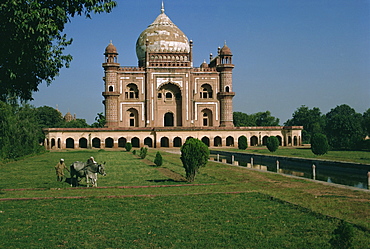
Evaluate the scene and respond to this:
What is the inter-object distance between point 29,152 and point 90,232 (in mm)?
23890

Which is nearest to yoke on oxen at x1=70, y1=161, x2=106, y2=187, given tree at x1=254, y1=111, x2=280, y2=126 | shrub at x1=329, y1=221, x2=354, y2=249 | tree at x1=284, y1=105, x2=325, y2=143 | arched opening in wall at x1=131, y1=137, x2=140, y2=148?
shrub at x1=329, y1=221, x2=354, y2=249

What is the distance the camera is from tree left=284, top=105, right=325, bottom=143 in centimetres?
6113

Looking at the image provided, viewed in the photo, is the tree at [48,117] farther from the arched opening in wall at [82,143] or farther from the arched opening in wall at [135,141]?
the arched opening in wall at [135,141]

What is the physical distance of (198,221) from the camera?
22.5 ft

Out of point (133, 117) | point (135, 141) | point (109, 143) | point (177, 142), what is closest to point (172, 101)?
point (133, 117)

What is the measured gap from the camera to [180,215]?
7324 mm

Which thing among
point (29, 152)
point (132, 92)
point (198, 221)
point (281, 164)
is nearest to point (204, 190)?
point (198, 221)

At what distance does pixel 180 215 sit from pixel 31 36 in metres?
A: 4.67

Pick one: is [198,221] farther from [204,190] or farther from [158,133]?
[158,133]

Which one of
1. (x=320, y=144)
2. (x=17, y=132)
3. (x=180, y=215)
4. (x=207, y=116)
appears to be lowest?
(x=180, y=215)

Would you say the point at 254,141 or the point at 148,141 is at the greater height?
the point at 148,141

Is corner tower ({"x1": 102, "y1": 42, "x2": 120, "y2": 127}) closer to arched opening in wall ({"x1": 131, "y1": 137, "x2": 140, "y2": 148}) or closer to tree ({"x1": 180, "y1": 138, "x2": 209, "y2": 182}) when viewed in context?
arched opening in wall ({"x1": 131, "y1": 137, "x2": 140, "y2": 148})

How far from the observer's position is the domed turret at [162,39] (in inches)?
1836

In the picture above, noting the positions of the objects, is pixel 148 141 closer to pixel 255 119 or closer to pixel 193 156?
pixel 193 156
